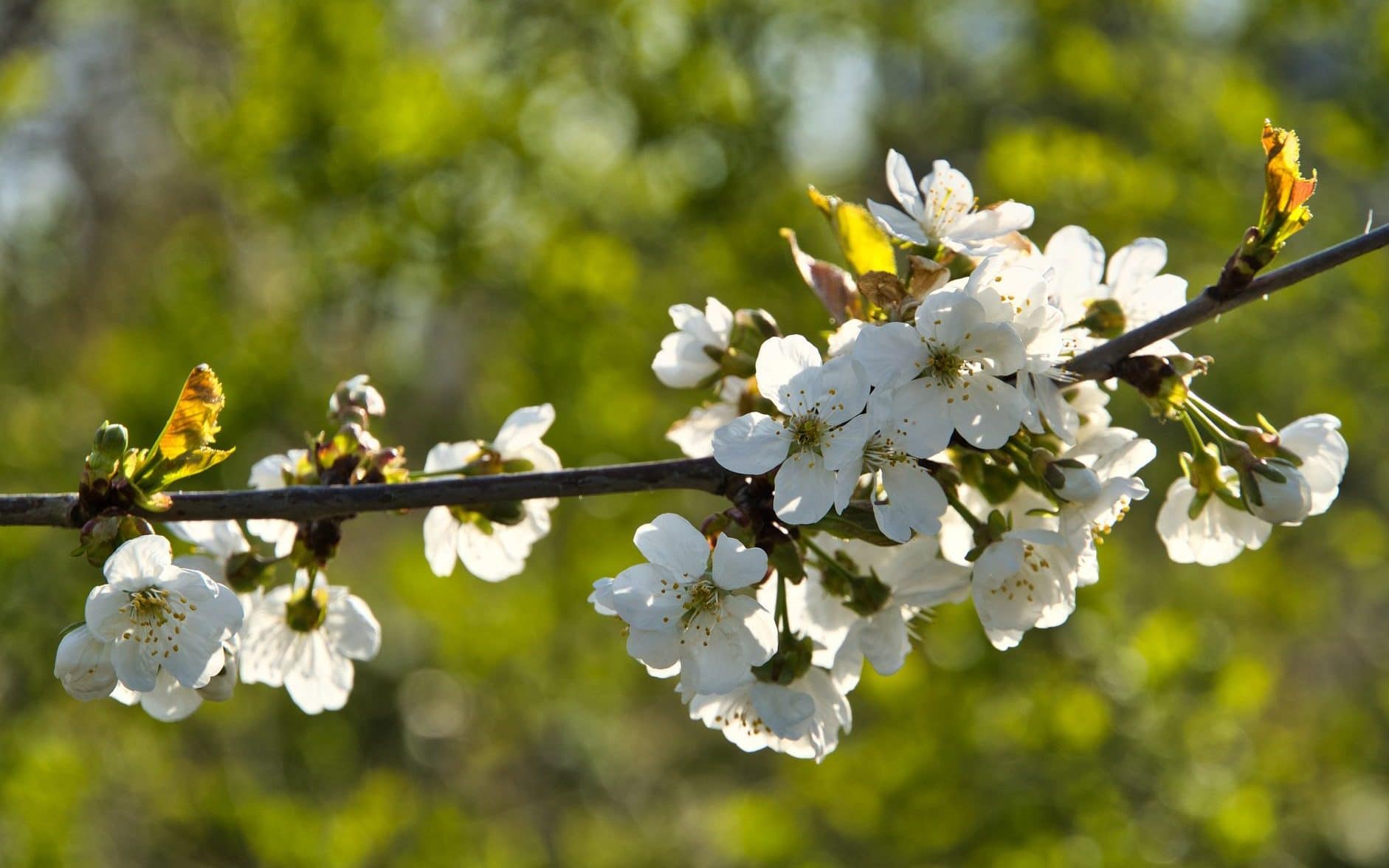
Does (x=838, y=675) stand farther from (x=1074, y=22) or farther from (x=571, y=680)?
(x=1074, y=22)

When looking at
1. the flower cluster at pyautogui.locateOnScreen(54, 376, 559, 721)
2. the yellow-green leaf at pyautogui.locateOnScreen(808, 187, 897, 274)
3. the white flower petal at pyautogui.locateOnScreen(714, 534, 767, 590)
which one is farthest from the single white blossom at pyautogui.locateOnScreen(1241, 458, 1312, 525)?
the flower cluster at pyautogui.locateOnScreen(54, 376, 559, 721)

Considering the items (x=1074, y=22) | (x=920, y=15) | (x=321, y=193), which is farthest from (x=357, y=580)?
(x=1074, y=22)

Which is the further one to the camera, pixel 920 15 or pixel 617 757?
pixel 617 757

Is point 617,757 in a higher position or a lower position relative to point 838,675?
lower

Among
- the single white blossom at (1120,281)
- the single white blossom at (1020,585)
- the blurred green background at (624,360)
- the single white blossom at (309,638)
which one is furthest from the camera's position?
the blurred green background at (624,360)

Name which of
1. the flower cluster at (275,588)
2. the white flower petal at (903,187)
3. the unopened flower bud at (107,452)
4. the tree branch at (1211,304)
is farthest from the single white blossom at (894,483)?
the unopened flower bud at (107,452)

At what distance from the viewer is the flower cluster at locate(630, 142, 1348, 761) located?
104 cm

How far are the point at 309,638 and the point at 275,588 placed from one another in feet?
0.37

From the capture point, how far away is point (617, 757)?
5699mm

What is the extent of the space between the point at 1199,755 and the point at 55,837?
3.61 metres

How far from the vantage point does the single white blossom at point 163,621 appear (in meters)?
1.04

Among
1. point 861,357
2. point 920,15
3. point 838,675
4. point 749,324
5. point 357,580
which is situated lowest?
point 357,580

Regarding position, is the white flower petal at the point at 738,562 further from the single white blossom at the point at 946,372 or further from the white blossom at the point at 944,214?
the white blossom at the point at 944,214

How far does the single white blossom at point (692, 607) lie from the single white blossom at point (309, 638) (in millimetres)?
439
